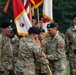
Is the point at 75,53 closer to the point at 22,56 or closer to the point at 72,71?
the point at 72,71

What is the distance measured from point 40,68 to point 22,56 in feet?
5.85

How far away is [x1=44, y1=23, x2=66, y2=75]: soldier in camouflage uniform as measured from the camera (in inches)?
612

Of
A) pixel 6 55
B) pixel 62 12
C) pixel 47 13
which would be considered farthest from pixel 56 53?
pixel 62 12

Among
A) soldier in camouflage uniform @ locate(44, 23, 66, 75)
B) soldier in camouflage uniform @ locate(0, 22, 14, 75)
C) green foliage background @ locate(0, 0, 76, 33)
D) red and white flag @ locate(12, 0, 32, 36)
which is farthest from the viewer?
green foliage background @ locate(0, 0, 76, 33)

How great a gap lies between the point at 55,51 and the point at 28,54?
1575 mm

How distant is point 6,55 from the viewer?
15070 millimetres

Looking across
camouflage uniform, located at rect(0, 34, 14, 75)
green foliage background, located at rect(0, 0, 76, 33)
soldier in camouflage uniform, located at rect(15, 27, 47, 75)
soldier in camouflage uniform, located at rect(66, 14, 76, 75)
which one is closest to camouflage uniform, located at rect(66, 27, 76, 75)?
soldier in camouflage uniform, located at rect(66, 14, 76, 75)

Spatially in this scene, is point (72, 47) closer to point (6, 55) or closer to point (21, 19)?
point (21, 19)

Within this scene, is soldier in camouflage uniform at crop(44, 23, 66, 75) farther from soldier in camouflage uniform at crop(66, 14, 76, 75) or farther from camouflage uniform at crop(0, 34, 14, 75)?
soldier in camouflage uniform at crop(66, 14, 76, 75)

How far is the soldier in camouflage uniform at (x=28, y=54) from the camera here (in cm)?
1420

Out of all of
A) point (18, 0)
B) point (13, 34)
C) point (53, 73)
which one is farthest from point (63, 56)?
point (18, 0)

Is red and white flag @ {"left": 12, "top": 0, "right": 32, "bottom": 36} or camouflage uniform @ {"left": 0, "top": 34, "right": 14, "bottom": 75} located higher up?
red and white flag @ {"left": 12, "top": 0, "right": 32, "bottom": 36}

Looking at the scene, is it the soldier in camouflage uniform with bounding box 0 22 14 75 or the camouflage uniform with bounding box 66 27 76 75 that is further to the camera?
the camouflage uniform with bounding box 66 27 76 75

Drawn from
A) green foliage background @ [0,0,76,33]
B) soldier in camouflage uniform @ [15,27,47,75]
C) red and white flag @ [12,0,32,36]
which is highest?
red and white flag @ [12,0,32,36]
